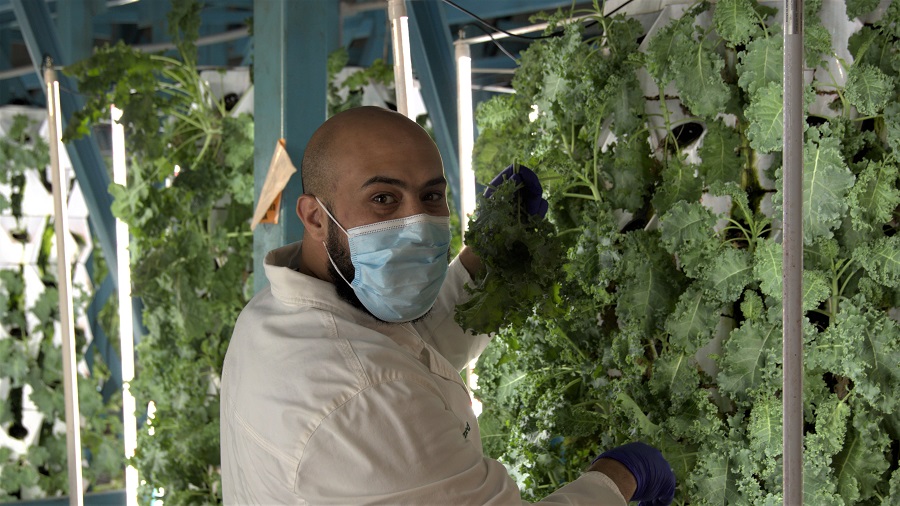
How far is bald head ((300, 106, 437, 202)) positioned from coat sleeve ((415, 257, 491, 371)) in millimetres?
506

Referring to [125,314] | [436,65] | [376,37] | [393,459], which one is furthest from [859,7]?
[376,37]

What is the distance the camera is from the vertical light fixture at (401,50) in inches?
110

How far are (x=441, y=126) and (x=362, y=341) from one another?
3342mm

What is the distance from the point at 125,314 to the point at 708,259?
2579 millimetres

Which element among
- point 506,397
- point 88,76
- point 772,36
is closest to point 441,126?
point 88,76

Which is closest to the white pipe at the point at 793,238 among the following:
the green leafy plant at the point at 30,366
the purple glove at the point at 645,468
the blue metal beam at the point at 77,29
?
the purple glove at the point at 645,468

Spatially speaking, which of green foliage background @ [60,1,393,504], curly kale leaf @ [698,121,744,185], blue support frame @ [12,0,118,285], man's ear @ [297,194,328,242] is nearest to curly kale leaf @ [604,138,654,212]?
curly kale leaf @ [698,121,744,185]

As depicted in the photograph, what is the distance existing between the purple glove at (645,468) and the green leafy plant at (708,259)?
0.30 m

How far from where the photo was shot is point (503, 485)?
2070 mm

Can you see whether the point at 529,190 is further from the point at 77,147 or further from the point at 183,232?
the point at 77,147

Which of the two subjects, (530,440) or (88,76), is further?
(88,76)

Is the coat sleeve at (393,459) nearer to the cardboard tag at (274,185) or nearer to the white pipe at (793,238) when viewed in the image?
the white pipe at (793,238)

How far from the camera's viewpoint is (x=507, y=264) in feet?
7.92

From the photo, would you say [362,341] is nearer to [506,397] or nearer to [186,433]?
[506,397]
